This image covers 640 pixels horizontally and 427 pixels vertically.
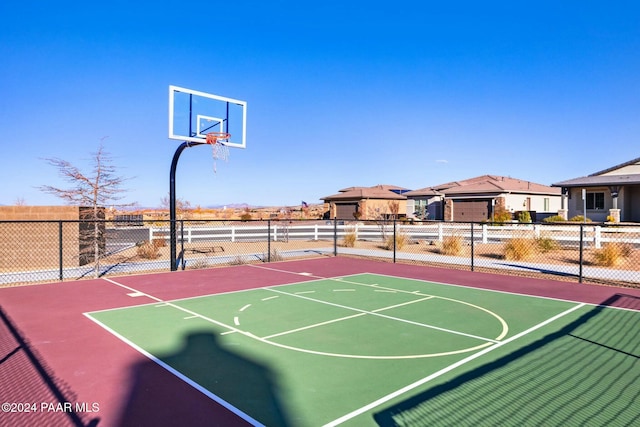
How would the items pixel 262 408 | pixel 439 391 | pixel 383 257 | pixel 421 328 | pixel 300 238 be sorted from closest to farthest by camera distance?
pixel 262 408 < pixel 439 391 < pixel 421 328 < pixel 383 257 < pixel 300 238

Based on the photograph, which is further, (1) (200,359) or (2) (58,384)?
(1) (200,359)

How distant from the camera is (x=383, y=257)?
17641 mm

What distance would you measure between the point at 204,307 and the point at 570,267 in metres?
12.1

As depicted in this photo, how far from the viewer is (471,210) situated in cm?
3541

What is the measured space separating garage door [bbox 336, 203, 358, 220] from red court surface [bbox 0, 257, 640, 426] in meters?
→ 29.0

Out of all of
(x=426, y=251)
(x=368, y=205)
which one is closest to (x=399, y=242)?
(x=426, y=251)

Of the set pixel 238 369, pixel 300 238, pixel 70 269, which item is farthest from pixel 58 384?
pixel 300 238

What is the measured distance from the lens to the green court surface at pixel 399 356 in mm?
4348

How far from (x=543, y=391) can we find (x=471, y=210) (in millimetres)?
32338

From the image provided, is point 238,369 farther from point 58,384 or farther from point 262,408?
point 58,384

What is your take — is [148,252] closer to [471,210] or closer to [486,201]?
[471,210]

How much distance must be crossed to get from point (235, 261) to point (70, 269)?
5.47 m

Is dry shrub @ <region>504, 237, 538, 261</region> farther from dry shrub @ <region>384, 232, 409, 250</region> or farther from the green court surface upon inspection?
the green court surface

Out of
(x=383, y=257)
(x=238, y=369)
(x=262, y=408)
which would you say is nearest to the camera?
(x=262, y=408)
